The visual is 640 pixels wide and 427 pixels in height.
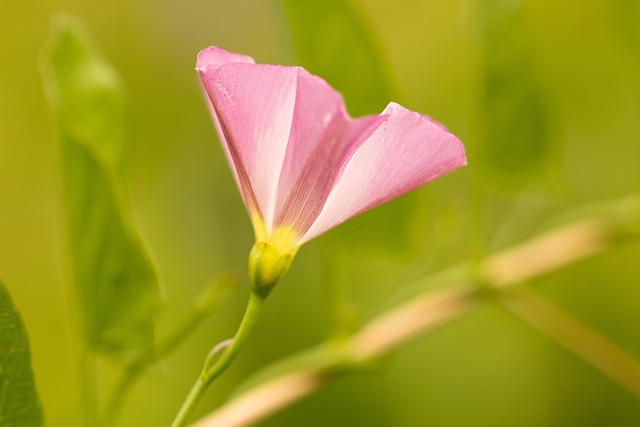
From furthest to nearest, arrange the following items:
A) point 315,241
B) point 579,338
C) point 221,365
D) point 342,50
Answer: point 315,241, point 579,338, point 342,50, point 221,365

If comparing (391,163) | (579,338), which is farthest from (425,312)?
(391,163)

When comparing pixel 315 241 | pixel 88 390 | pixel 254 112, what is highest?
pixel 254 112

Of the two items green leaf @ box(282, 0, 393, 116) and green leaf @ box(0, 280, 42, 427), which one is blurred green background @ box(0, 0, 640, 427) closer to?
green leaf @ box(282, 0, 393, 116)

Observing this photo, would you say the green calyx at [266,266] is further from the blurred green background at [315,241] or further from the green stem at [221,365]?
the blurred green background at [315,241]

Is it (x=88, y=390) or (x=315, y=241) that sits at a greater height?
(x=88, y=390)

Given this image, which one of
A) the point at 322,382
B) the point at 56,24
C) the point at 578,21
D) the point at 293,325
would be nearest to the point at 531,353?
the point at 293,325

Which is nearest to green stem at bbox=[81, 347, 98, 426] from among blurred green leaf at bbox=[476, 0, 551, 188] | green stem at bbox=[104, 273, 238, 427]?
green stem at bbox=[104, 273, 238, 427]

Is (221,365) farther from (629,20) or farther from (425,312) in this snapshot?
(629,20)

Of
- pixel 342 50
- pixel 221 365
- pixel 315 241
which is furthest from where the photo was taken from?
pixel 315 241
